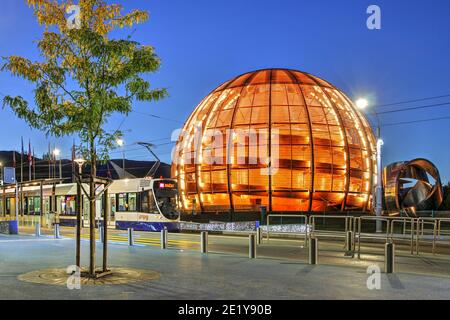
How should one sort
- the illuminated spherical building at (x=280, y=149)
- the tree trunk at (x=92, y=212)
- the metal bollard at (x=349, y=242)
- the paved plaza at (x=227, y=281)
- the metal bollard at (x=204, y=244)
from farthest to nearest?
the illuminated spherical building at (x=280, y=149), the metal bollard at (x=349, y=242), the metal bollard at (x=204, y=244), the tree trunk at (x=92, y=212), the paved plaza at (x=227, y=281)

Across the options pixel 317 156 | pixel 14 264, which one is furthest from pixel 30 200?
pixel 14 264

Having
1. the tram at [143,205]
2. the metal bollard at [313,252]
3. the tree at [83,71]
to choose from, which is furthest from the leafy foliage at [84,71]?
the tram at [143,205]

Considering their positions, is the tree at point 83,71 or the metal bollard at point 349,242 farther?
the metal bollard at point 349,242

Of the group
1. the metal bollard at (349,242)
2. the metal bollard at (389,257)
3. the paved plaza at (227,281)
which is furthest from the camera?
the metal bollard at (349,242)

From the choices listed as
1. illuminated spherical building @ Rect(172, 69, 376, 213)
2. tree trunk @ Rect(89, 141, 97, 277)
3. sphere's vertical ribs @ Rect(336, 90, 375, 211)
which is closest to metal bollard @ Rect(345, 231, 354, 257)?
tree trunk @ Rect(89, 141, 97, 277)

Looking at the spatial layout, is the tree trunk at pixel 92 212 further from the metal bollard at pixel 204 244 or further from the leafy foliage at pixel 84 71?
the metal bollard at pixel 204 244

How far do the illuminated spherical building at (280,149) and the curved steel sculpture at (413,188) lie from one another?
98.7 inches

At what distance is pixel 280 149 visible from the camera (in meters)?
45.7

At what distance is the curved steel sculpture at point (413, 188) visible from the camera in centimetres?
4809

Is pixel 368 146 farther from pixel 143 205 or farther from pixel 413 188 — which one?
pixel 143 205

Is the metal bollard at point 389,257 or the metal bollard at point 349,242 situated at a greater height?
the metal bollard at point 389,257

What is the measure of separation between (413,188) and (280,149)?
1404 cm

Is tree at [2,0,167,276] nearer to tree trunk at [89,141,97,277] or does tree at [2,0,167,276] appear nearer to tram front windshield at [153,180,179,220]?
tree trunk at [89,141,97,277]
